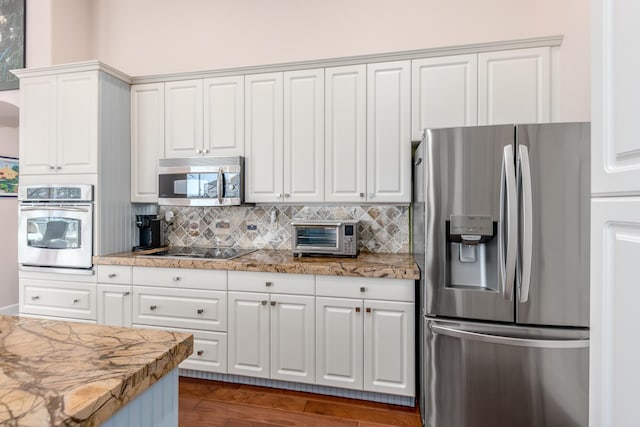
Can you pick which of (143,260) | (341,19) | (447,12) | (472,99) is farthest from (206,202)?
(447,12)

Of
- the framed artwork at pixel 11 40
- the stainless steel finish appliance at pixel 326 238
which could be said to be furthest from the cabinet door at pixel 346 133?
the framed artwork at pixel 11 40

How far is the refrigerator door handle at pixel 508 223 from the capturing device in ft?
5.47

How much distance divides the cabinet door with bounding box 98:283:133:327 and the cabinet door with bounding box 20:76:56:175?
1.12 m

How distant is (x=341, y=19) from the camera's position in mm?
2896

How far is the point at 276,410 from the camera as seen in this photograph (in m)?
2.17

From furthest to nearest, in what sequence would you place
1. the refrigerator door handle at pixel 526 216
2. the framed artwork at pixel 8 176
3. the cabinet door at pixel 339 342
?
the framed artwork at pixel 8 176 → the cabinet door at pixel 339 342 → the refrigerator door handle at pixel 526 216

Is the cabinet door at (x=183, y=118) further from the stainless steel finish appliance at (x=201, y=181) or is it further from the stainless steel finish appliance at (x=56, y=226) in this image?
the stainless steel finish appliance at (x=56, y=226)

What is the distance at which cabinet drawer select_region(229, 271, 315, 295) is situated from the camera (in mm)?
2277

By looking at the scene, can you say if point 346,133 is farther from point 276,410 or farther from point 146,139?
point 276,410

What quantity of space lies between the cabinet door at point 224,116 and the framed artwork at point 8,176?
291cm

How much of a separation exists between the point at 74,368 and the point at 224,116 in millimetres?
2365

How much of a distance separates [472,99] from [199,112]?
2122 millimetres

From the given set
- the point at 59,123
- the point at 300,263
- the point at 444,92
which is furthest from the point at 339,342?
the point at 59,123

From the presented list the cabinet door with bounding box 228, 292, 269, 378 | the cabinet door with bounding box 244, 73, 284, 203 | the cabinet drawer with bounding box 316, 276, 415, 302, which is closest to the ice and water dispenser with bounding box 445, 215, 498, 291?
the cabinet drawer with bounding box 316, 276, 415, 302
